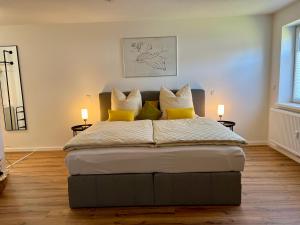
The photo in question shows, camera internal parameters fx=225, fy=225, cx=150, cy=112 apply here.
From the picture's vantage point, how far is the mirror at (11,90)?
164 inches

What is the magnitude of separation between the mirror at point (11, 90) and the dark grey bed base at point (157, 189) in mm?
2802

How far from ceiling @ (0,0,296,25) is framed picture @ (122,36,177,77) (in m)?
0.39

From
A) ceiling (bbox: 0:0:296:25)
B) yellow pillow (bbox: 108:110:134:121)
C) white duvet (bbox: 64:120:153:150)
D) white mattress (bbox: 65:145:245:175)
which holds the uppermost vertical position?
ceiling (bbox: 0:0:296:25)

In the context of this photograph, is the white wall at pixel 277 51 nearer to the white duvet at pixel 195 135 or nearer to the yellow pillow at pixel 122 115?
the white duvet at pixel 195 135

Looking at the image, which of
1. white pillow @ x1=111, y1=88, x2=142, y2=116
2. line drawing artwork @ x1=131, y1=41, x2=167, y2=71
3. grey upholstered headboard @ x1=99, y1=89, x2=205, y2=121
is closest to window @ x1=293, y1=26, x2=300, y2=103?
grey upholstered headboard @ x1=99, y1=89, x2=205, y2=121

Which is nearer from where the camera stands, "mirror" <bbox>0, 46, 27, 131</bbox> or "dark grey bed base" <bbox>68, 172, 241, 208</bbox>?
"dark grey bed base" <bbox>68, 172, 241, 208</bbox>

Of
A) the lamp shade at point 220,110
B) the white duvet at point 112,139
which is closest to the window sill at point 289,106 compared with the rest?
the lamp shade at point 220,110

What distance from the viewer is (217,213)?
7.03 feet

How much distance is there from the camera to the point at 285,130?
11.7ft

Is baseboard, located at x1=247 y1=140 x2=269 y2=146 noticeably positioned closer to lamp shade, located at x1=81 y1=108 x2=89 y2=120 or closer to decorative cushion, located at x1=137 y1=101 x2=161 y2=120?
decorative cushion, located at x1=137 y1=101 x2=161 y2=120

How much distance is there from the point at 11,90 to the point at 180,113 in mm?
3233

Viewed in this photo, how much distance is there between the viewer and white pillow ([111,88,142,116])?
3785 millimetres

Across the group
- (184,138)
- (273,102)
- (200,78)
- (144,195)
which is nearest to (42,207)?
(144,195)

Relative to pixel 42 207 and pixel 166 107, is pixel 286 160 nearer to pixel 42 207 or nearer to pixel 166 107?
pixel 166 107
